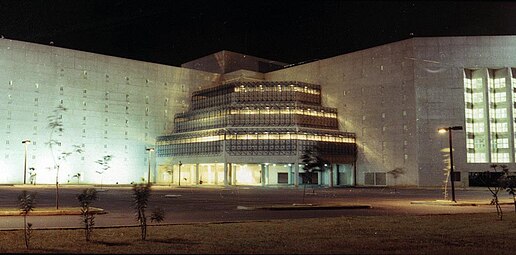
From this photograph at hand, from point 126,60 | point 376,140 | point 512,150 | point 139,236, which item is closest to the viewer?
point 139,236

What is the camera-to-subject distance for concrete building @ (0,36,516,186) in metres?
93.8

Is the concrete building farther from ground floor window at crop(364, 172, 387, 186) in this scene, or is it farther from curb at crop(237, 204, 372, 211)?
curb at crop(237, 204, 372, 211)

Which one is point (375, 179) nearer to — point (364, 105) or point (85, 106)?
point (364, 105)

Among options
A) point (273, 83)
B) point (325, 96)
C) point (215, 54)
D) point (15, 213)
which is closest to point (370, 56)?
point (325, 96)

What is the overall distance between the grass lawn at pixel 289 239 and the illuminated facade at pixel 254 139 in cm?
7985

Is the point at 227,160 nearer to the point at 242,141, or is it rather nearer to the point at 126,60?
the point at 242,141

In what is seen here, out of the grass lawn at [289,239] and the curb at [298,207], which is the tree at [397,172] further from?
the grass lawn at [289,239]

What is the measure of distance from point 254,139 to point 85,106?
3579 centimetres

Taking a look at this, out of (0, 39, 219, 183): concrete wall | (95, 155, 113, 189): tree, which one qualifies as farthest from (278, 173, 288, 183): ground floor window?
(95, 155, 113, 189): tree

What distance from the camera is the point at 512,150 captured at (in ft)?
306

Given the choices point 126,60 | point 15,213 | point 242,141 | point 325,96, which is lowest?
point 15,213

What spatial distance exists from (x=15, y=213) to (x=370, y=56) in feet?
286

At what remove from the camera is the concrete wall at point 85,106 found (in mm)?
96500

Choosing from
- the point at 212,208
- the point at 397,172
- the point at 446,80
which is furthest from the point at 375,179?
the point at 212,208
